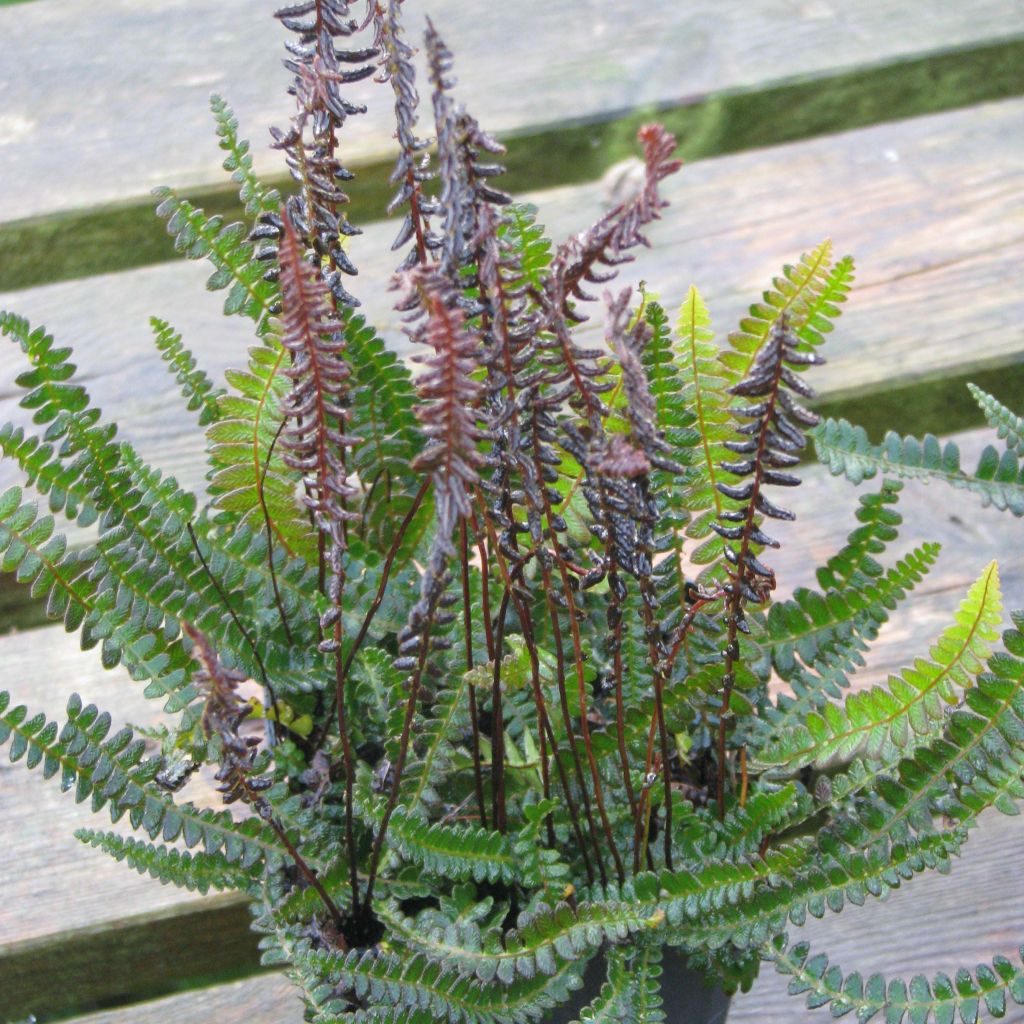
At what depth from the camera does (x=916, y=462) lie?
0.82m

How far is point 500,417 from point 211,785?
708 millimetres

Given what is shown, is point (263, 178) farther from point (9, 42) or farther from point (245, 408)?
point (245, 408)

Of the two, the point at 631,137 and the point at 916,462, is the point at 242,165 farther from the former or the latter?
the point at 631,137

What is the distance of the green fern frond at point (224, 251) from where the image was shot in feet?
2.73

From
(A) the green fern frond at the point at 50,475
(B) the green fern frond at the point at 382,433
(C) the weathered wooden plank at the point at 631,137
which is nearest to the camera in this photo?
(A) the green fern frond at the point at 50,475

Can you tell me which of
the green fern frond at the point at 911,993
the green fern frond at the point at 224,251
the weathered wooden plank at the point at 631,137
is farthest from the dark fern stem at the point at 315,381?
the weathered wooden plank at the point at 631,137

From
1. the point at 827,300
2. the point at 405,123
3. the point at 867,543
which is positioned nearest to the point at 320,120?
the point at 405,123

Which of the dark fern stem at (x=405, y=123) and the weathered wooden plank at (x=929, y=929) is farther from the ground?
the dark fern stem at (x=405, y=123)

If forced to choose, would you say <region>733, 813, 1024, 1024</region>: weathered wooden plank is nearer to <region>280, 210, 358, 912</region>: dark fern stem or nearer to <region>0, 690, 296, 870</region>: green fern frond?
<region>0, 690, 296, 870</region>: green fern frond

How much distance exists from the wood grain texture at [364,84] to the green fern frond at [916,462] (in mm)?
914

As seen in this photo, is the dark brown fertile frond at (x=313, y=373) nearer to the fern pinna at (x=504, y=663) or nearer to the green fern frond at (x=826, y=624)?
the fern pinna at (x=504, y=663)

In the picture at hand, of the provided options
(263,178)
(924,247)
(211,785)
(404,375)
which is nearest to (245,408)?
(404,375)

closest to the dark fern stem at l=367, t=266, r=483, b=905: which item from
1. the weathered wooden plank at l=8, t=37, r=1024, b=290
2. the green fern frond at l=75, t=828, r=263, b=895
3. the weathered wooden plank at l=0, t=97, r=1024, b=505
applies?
the green fern frond at l=75, t=828, r=263, b=895

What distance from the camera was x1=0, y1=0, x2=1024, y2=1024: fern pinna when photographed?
2.20 ft
